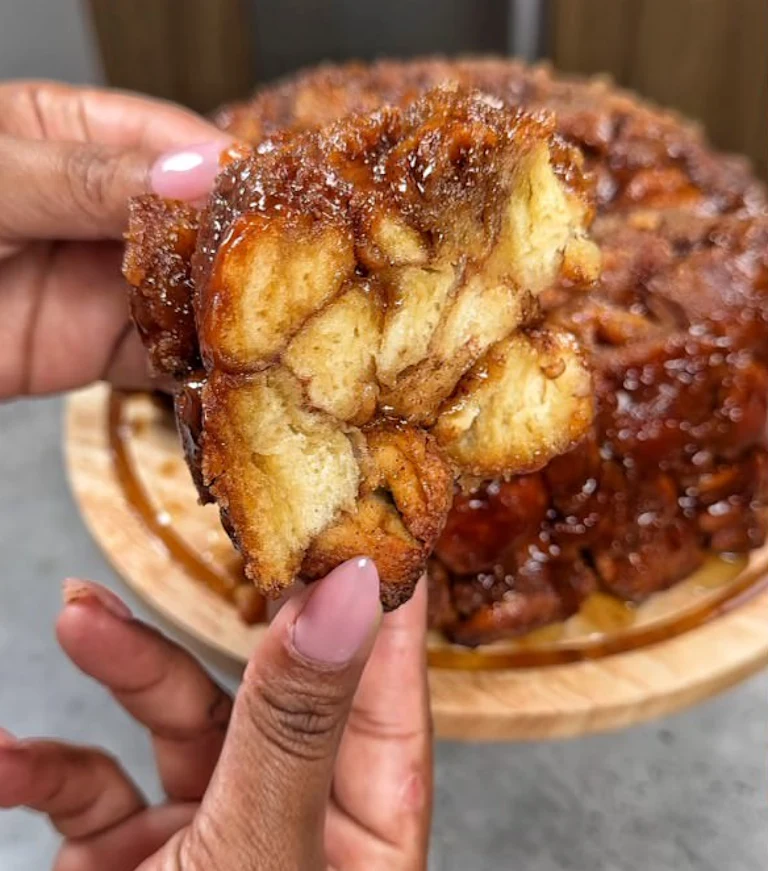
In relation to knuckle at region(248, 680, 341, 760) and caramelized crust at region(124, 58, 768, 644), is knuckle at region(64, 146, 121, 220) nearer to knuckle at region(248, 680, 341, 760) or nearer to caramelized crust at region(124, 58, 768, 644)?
caramelized crust at region(124, 58, 768, 644)

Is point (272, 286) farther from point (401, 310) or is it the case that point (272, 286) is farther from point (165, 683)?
point (165, 683)

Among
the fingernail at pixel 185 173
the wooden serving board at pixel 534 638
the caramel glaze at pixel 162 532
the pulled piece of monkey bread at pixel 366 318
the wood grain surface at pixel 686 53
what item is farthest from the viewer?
the wood grain surface at pixel 686 53

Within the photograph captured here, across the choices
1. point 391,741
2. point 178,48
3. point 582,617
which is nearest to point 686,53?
point 178,48

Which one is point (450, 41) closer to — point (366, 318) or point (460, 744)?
point (460, 744)

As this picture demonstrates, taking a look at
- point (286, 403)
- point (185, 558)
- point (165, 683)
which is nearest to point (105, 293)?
point (185, 558)

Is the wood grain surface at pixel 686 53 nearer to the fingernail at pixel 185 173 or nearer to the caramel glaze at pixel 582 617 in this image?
the caramel glaze at pixel 582 617

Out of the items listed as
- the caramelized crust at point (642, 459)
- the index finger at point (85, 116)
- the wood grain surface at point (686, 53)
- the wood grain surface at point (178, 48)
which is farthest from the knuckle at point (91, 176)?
the wood grain surface at point (686, 53)

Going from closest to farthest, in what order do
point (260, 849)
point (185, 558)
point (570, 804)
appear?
1. point (260, 849)
2. point (570, 804)
3. point (185, 558)
